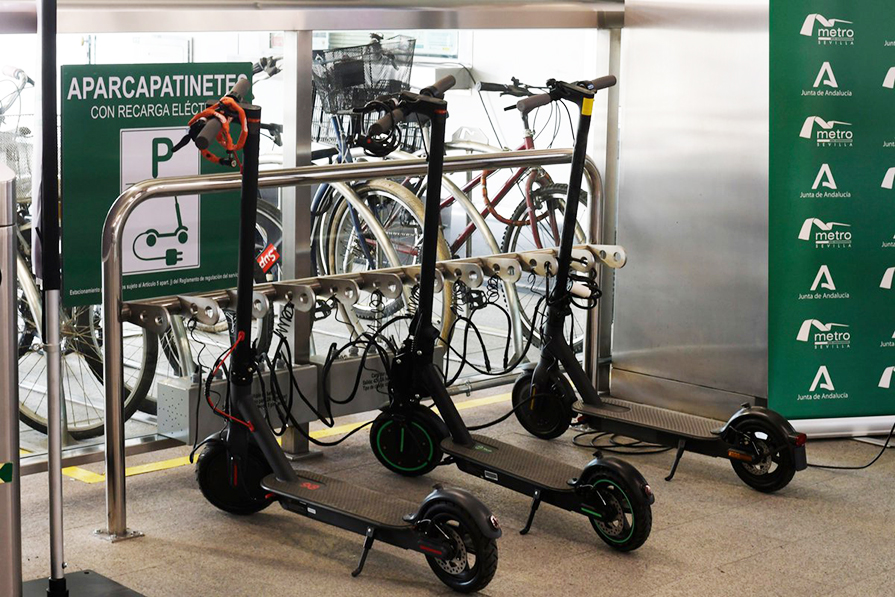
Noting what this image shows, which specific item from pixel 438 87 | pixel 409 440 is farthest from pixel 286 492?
pixel 438 87

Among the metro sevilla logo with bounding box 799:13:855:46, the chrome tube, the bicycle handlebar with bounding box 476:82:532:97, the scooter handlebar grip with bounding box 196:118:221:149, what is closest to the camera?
the chrome tube

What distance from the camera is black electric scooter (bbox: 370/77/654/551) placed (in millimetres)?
3533

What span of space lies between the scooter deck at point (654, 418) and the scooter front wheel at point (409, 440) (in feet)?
2.10

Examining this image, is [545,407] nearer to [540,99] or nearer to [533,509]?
[533,509]

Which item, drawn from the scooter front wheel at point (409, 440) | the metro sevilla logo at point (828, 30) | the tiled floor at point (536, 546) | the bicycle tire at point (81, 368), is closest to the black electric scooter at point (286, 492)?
the tiled floor at point (536, 546)

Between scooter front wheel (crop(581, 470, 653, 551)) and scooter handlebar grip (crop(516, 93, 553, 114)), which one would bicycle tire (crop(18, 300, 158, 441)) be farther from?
scooter front wheel (crop(581, 470, 653, 551))

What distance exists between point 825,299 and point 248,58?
7.63 feet

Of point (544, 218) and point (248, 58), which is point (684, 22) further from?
point (248, 58)

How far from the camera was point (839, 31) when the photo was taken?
178 inches

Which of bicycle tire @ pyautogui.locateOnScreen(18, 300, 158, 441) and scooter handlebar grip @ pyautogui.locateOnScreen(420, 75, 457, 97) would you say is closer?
scooter handlebar grip @ pyautogui.locateOnScreen(420, 75, 457, 97)

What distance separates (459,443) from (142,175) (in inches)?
52.6

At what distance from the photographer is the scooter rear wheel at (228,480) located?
3.66m

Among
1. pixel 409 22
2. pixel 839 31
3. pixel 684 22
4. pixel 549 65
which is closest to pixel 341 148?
pixel 409 22

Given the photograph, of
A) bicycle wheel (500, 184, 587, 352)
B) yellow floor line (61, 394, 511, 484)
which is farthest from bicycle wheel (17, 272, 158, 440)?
bicycle wheel (500, 184, 587, 352)
